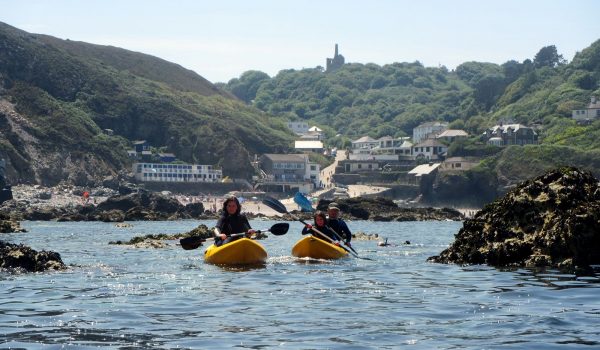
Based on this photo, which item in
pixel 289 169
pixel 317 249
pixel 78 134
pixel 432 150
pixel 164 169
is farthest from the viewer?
pixel 432 150

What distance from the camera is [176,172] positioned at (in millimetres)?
170875

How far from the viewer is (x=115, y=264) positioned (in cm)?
2956

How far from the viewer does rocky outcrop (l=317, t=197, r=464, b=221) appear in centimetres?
10550

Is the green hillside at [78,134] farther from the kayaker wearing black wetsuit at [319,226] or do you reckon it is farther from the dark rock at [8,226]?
the kayaker wearing black wetsuit at [319,226]

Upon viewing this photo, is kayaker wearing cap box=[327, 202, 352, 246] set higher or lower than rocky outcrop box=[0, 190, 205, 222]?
higher

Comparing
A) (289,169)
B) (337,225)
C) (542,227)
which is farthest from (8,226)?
(289,169)

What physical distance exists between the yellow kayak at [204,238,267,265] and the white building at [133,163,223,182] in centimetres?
13747

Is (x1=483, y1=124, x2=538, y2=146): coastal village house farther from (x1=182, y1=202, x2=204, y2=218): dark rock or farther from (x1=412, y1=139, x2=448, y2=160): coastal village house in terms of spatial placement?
(x1=182, y1=202, x2=204, y2=218): dark rock

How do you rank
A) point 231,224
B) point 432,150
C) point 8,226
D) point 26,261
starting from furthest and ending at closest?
1. point 432,150
2. point 8,226
3. point 231,224
4. point 26,261

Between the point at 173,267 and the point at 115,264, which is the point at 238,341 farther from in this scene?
the point at 115,264

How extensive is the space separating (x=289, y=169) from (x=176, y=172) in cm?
2531

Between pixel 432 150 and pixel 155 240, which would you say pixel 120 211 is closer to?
pixel 155 240

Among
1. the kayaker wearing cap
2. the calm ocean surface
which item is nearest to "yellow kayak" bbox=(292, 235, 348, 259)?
the kayaker wearing cap

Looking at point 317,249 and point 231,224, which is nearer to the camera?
point 231,224
